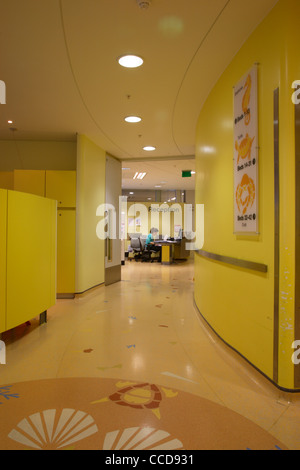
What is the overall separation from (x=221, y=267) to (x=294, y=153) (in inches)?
69.3

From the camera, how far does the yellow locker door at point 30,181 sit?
638 centimetres

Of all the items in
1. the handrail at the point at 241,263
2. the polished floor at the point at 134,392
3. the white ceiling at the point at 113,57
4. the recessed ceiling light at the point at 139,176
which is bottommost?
the polished floor at the point at 134,392

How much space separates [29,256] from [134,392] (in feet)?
7.22

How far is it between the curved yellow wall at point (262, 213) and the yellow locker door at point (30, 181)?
378 centimetres

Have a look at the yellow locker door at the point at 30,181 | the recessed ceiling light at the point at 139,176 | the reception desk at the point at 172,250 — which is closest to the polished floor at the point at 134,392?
the yellow locker door at the point at 30,181

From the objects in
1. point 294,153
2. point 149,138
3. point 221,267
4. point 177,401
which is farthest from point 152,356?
point 149,138

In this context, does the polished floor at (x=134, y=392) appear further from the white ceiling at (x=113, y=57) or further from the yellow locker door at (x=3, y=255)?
the white ceiling at (x=113, y=57)

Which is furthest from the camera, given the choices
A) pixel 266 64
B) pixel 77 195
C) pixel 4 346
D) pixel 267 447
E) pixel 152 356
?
pixel 77 195

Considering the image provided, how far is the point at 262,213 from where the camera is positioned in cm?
281

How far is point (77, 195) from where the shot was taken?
6.52 metres

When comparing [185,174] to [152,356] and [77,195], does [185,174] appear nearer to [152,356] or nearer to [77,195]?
[77,195]

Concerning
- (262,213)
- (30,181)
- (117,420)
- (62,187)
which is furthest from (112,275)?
(117,420)

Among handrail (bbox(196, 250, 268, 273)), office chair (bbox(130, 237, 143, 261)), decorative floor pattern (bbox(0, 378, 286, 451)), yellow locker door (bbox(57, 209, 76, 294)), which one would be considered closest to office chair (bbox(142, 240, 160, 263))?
office chair (bbox(130, 237, 143, 261))
